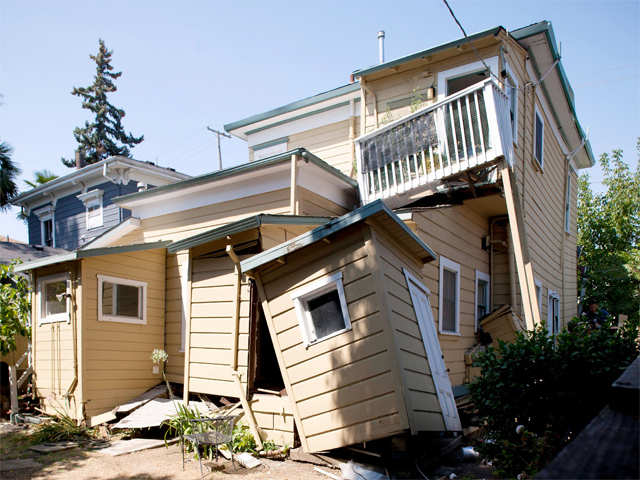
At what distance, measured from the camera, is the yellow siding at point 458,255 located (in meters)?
8.61

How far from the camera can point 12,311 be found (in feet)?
30.3

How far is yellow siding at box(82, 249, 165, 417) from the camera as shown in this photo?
8.06 m

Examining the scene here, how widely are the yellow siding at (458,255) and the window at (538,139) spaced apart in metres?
2.54

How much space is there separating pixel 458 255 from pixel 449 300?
1.07 m

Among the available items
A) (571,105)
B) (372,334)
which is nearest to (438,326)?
(372,334)

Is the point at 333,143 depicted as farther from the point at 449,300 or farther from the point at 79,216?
the point at 79,216

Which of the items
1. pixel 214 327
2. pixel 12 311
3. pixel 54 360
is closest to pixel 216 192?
pixel 214 327

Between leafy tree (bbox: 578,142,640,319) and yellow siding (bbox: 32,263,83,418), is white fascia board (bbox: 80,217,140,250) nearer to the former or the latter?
yellow siding (bbox: 32,263,83,418)

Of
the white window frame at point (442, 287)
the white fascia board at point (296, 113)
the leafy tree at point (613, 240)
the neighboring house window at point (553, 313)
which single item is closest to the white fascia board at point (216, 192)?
the white window frame at point (442, 287)

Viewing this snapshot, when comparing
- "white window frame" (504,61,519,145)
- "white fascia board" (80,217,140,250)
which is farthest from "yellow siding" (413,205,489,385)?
"white fascia board" (80,217,140,250)

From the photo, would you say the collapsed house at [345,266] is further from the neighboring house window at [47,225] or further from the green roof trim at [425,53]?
the neighboring house window at [47,225]

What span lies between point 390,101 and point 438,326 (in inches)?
231

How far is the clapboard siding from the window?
48.4 ft

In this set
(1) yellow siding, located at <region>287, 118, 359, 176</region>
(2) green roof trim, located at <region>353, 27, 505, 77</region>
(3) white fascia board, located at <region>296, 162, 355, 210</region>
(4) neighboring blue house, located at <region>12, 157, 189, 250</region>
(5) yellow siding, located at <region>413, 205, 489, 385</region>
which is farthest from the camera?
(4) neighboring blue house, located at <region>12, 157, 189, 250</region>
